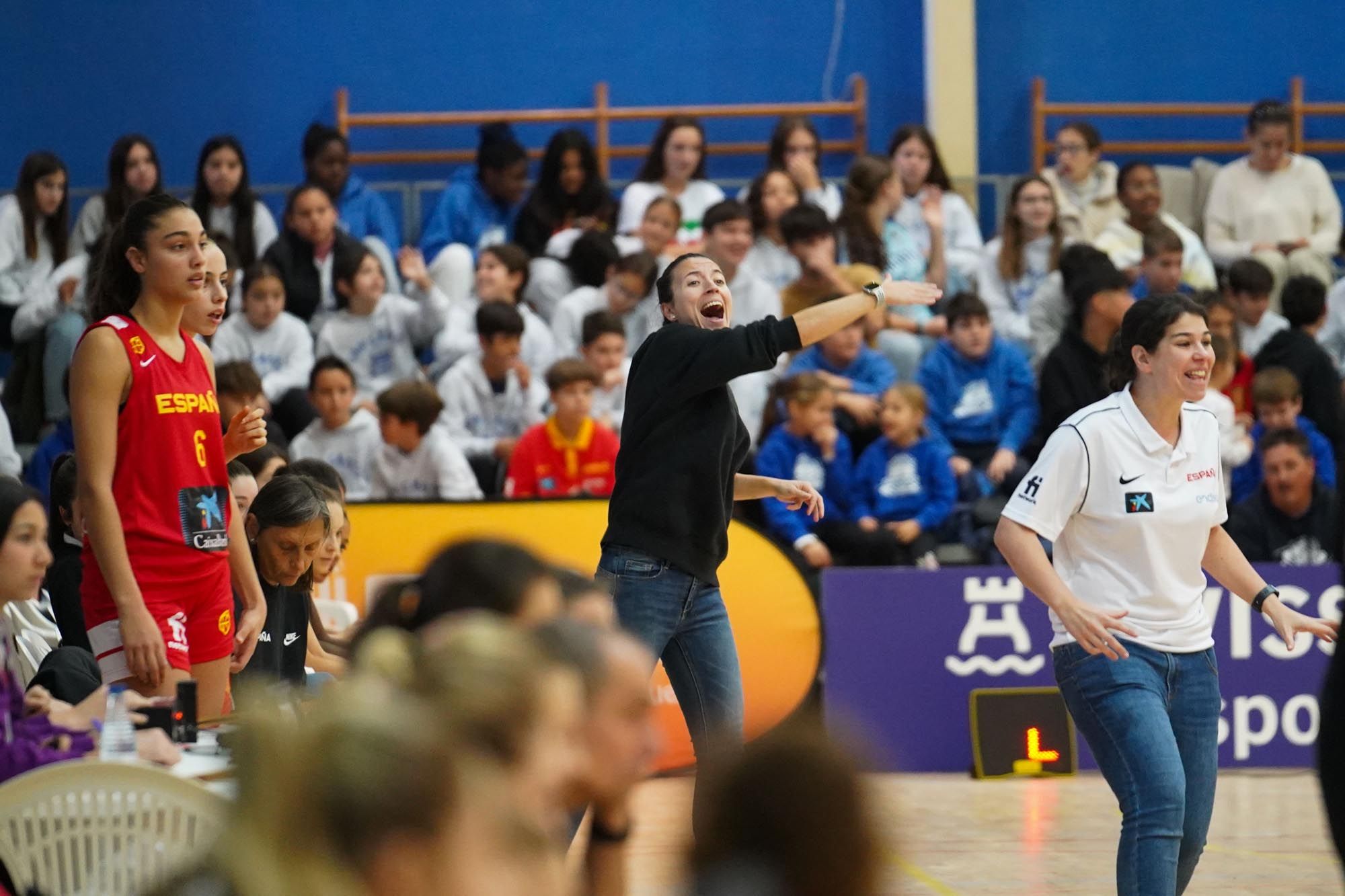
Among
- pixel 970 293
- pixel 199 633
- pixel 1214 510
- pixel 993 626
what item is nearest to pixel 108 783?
pixel 199 633

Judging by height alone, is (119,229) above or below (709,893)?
above

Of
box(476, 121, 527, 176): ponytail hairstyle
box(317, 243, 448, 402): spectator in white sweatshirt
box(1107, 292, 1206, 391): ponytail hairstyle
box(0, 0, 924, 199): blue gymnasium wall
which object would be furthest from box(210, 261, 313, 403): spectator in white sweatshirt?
box(1107, 292, 1206, 391): ponytail hairstyle

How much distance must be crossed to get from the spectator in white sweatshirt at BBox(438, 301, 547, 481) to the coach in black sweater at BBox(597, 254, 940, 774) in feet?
13.9

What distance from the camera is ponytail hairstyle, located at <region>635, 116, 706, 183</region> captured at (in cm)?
1044

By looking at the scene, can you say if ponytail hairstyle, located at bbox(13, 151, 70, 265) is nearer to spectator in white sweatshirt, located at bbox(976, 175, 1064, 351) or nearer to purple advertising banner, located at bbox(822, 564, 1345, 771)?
purple advertising banner, located at bbox(822, 564, 1345, 771)

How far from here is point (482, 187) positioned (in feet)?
35.1

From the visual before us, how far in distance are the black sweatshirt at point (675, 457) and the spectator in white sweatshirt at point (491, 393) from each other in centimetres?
429

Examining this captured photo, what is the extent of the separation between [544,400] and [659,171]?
196 centimetres

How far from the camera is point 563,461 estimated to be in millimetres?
8328

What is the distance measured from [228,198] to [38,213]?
104cm

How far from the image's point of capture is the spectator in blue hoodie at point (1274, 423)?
8984 millimetres

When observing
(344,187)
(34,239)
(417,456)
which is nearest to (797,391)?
(417,456)

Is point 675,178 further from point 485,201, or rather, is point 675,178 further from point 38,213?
point 38,213

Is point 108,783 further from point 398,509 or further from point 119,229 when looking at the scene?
point 398,509
